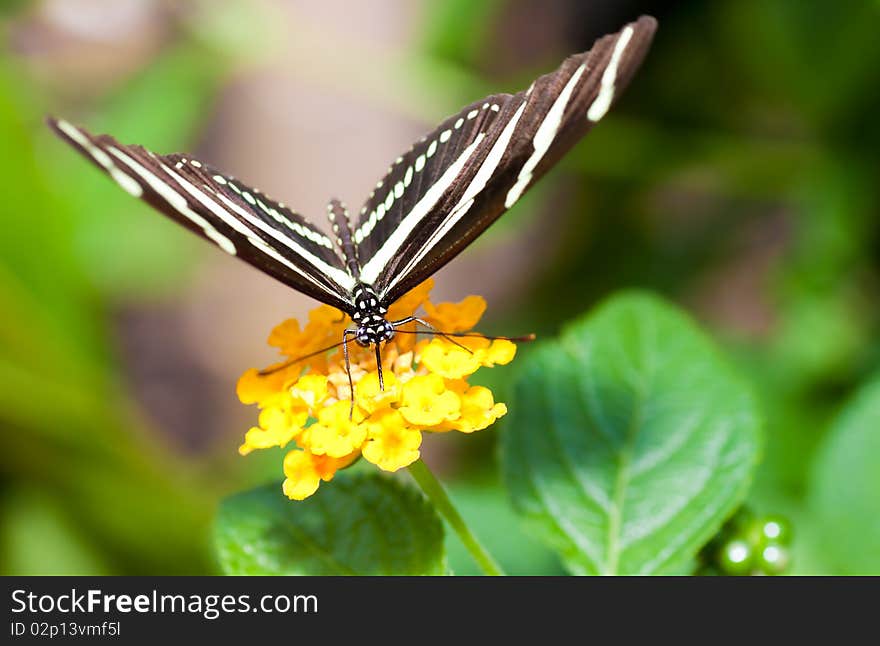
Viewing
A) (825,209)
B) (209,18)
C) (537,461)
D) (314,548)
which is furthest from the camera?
(209,18)

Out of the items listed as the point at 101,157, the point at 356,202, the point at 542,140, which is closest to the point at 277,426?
the point at 101,157

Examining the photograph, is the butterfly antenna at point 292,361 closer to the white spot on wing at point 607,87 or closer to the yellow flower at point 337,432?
the yellow flower at point 337,432

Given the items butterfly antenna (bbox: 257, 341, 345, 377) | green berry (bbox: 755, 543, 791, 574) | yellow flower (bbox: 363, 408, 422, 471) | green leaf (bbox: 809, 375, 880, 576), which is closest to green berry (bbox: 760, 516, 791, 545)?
green berry (bbox: 755, 543, 791, 574)

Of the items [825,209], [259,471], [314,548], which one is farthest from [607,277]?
[314,548]

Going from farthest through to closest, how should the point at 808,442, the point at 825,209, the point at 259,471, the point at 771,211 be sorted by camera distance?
the point at 771,211, the point at 259,471, the point at 825,209, the point at 808,442

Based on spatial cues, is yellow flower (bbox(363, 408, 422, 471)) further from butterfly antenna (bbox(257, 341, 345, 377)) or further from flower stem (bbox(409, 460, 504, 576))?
butterfly antenna (bbox(257, 341, 345, 377))

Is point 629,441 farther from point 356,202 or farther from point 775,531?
point 356,202

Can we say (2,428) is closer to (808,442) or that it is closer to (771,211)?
(808,442)
